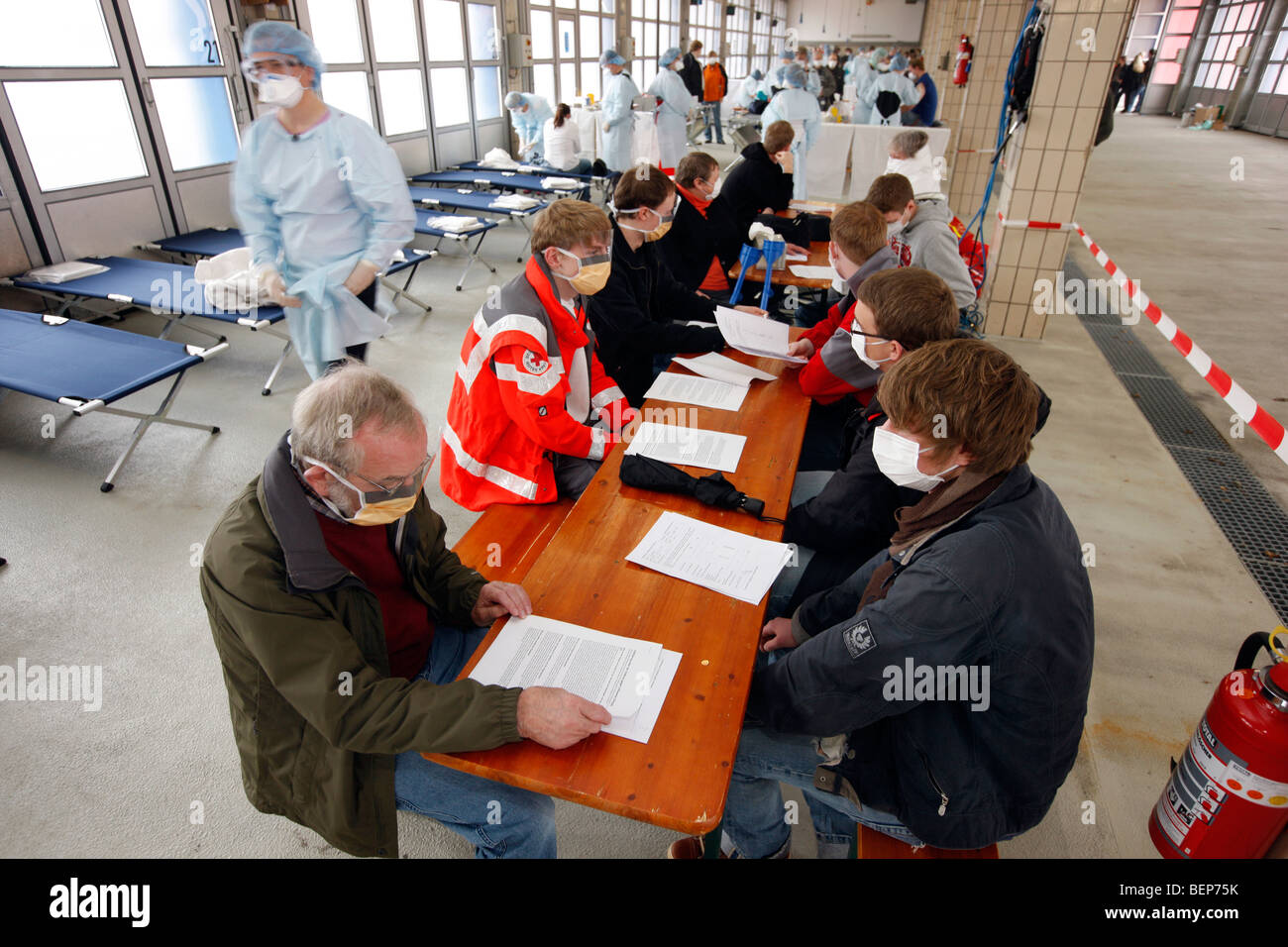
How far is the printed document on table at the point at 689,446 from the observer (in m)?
1.98

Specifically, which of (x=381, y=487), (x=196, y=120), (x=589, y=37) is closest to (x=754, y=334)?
(x=381, y=487)

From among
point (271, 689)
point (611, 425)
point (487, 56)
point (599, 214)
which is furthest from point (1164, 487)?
point (487, 56)

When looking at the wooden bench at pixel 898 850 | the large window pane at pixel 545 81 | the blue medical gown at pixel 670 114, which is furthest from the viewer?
the large window pane at pixel 545 81

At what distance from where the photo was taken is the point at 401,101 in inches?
309

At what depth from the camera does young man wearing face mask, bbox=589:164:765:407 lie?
282 cm

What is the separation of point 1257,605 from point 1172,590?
27cm

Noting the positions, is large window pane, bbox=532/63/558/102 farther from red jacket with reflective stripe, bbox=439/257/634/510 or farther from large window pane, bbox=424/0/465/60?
red jacket with reflective stripe, bbox=439/257/634/510

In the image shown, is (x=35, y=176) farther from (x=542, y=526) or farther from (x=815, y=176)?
(x=815, y=176)

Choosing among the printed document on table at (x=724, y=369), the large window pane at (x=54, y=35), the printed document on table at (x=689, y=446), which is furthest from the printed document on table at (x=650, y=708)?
the large window pane at (x=54, y=35)

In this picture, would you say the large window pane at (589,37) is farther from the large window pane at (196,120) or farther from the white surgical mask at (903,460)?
the white surgical mask at (903,460)

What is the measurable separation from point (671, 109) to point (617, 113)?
1620 mm

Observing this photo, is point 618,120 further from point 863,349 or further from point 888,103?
point 863,349

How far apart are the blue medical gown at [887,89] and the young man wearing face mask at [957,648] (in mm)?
11020
